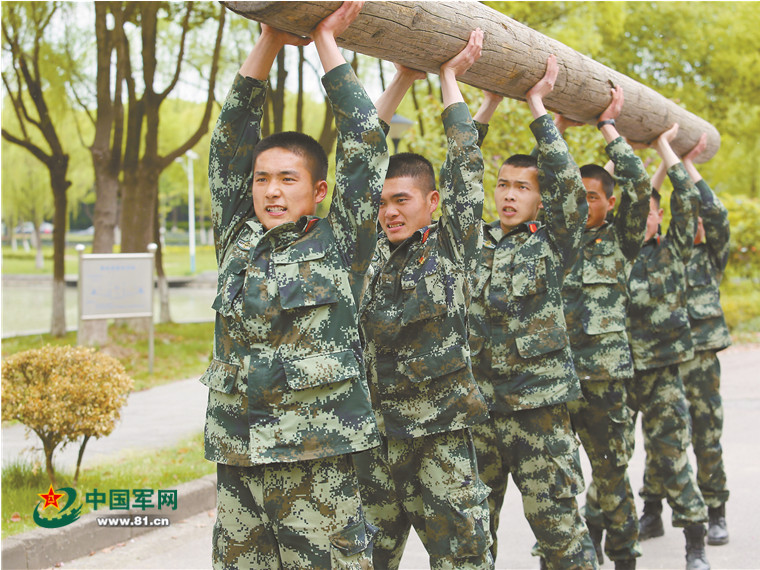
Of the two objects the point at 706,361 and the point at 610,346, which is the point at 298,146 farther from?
the point at 706,361

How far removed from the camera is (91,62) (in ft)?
56.4

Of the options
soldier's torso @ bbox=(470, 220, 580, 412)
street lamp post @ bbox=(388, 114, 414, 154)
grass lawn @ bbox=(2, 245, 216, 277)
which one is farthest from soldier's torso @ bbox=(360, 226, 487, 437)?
grass lawn @ bbox=(2, 245, 216, 277)

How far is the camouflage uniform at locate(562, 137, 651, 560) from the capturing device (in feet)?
15.0

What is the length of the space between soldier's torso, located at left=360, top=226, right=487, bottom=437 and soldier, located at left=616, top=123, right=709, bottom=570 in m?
2.21

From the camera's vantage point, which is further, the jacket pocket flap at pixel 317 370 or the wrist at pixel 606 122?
the wrist at pixel 606 122

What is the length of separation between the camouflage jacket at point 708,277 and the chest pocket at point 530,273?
2222 millimetres

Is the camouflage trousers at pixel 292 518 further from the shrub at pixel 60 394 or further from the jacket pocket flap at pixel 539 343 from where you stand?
the shrub at pixel 60 394

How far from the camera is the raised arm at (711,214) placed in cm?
595

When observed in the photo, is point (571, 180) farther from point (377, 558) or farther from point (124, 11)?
point (124, 11)

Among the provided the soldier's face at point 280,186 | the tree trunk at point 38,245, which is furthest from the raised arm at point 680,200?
the tree trunk at point 38,245

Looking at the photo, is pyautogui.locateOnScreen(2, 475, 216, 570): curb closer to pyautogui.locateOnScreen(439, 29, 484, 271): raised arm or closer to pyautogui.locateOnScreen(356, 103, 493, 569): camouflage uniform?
pyautogui.locateOnScreen(356, 103, 493, 569): camouflage uniform

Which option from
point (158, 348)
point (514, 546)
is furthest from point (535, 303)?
point (158, 348)

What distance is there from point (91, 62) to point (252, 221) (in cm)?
1587

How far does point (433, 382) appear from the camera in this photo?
355 centimetres
